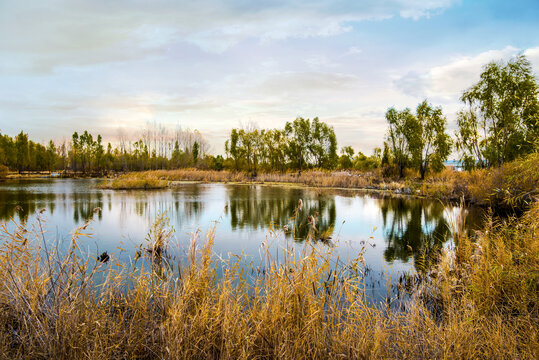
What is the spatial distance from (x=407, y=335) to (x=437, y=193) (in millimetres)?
20120

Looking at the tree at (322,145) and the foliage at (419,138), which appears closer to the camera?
the foliage at (419,138)

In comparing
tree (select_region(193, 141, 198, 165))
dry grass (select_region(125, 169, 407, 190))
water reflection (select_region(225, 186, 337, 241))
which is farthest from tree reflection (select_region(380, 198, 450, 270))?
tree (select_region(193, 141, 198, 165))

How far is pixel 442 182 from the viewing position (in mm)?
22906

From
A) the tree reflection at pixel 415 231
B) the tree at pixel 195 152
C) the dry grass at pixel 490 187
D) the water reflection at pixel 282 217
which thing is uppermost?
the tree at pixel 195 152

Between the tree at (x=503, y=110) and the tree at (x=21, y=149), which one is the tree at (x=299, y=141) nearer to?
the tree at (x=503, y=110)

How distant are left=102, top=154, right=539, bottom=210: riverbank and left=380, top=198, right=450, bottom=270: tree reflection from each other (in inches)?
60.3

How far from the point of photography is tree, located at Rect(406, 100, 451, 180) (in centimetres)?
2841

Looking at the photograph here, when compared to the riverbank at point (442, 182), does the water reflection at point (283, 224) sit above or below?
below

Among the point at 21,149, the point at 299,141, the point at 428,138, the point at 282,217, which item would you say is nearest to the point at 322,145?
the point at 299,141

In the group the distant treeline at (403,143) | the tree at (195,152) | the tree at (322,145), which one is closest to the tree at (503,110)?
the distant treeline at (403,143)

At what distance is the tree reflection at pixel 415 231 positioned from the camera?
312 inches

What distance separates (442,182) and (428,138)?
785 centimetres

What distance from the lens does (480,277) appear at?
14.9 ft

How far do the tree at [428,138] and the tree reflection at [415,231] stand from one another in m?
12.2
